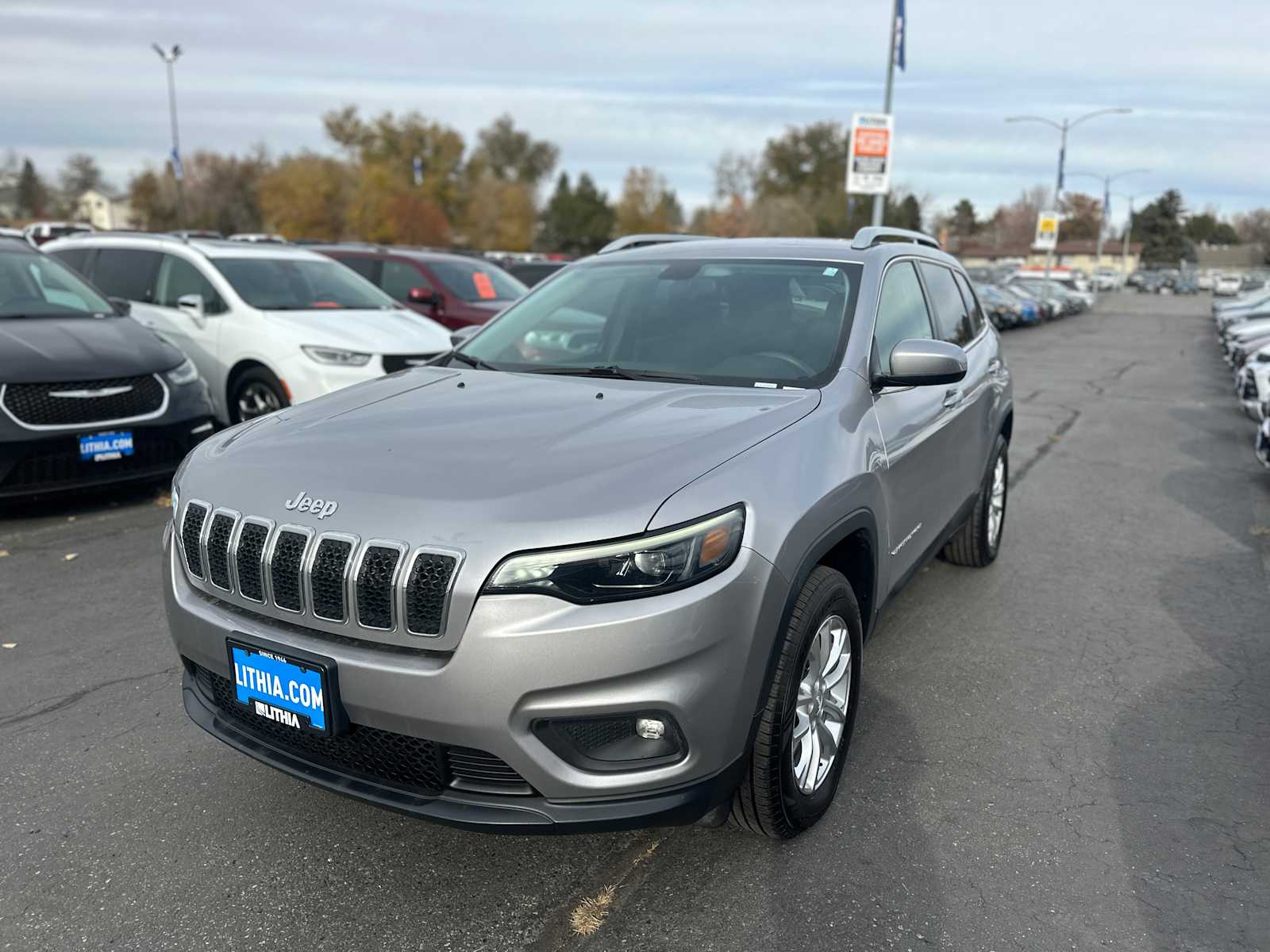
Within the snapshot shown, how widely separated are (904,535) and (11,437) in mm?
5120

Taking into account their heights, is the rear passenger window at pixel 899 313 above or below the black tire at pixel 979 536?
above

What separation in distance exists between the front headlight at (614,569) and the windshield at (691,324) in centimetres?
113

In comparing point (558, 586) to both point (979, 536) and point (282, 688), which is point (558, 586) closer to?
point (282, 688)

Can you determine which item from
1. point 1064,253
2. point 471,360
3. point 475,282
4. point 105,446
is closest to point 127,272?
point 105,446

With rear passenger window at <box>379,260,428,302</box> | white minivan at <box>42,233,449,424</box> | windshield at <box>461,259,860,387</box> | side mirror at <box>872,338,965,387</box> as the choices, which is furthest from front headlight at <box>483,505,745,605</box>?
rear passenger window at <box>379,260,428,302</box>

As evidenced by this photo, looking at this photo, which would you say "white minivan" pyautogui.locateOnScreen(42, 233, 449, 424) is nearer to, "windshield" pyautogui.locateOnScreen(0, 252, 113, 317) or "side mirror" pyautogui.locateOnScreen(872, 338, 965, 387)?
"windshield" pyautogui.locateOnScreen(0, 252, 113, 317)

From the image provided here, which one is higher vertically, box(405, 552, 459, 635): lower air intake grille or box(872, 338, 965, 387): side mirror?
box(872, 338, 965, 387): side mirror

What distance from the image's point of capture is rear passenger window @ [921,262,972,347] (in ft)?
15.3

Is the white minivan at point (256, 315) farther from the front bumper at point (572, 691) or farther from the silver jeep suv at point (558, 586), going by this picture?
the front bumper at point (572, 691)

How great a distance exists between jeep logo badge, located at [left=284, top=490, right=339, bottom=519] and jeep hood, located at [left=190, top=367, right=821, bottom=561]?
2 cm

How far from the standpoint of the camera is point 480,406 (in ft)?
10.4

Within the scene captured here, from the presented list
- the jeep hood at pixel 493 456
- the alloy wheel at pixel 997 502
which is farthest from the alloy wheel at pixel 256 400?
the alloy wheel at pixel 997 502

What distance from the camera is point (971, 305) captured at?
5.57 metres

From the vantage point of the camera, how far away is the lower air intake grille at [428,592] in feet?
7.59
